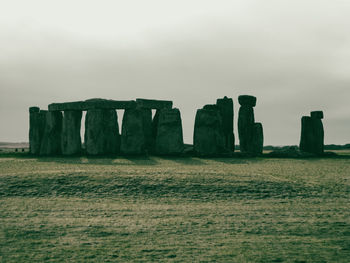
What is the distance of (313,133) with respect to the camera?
24.4 metres

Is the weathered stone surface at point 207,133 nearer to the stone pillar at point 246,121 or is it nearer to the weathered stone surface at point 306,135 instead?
the stone pillar at point 246,121

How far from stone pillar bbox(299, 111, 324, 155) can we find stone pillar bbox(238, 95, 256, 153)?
3.03 meters

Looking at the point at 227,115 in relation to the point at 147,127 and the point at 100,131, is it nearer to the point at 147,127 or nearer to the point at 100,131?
the point at 147,127

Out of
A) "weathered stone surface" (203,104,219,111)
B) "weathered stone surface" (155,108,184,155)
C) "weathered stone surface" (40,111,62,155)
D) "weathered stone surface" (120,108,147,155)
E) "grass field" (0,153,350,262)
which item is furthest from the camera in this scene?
"weathered stone surface" (203,104,219,111)

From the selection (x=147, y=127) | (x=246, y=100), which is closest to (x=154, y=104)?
(x=147, y=127)

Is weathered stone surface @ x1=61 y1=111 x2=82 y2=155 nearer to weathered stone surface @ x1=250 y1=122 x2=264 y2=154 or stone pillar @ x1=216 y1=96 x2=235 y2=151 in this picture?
stone pillar @ x1=216 y1=96 x2=235 y2=151

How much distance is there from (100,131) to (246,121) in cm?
825

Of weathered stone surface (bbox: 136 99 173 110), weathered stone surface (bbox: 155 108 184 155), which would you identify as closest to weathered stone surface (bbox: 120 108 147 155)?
weathered stone surface (bbox: 155 108 184 155)

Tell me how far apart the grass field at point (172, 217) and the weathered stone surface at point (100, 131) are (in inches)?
338

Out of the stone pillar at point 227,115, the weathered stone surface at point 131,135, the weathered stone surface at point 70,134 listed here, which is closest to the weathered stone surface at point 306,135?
the stone pillar at point 227,115

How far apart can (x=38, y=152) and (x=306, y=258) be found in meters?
19.1

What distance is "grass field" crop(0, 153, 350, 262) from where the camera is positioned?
6.91 m

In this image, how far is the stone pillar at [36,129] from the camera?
2333cm

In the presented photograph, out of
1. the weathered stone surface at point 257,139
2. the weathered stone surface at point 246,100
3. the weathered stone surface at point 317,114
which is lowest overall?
the weathered stone surface at point 257,139
